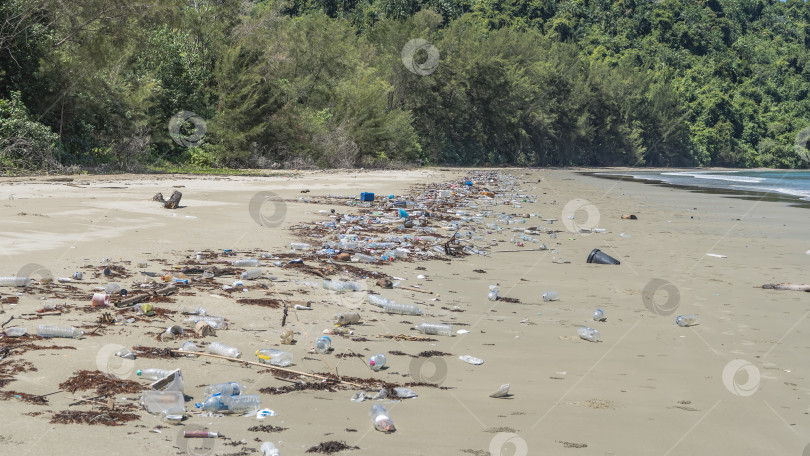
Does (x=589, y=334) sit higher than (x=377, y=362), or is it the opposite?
(x=377, y=362)

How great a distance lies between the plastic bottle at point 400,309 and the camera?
6250mm

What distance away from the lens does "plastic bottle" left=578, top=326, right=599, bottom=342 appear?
5584 millimetres

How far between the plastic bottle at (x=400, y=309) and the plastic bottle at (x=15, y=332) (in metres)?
2.83

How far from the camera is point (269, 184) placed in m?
Result: 20.4

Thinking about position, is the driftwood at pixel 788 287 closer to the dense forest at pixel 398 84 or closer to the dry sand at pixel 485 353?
the dry sand at pixel 485 353

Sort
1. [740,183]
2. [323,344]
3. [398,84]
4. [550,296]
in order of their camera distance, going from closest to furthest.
→ 1. [323,344]
2. [550,296]
3. [740,183]
4. [398,84]

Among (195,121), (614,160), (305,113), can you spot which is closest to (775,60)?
(614,160)

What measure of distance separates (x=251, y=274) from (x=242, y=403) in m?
3.29

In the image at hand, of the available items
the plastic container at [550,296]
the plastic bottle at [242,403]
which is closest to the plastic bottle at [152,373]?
the plastic bottle at [242,403]

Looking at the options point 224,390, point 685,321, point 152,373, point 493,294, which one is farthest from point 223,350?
point 685,321

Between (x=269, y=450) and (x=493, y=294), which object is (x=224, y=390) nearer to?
(x=269, y=450)

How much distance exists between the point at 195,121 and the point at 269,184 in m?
9.52

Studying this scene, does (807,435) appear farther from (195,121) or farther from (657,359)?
(195,121)

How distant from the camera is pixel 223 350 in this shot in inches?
179
